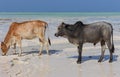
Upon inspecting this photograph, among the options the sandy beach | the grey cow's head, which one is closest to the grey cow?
the grey cow's head

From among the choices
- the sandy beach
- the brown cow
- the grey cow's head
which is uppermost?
the grey cow's head

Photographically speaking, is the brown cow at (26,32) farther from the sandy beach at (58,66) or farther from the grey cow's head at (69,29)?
the grey cow's head at (69,29)

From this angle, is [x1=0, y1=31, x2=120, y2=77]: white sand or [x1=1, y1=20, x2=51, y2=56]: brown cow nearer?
[x1=0, y1=31, x2=120, y2=77]: white sand

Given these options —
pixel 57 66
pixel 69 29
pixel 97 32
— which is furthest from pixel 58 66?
pixel 97 32

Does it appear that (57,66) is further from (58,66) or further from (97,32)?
(97,32)

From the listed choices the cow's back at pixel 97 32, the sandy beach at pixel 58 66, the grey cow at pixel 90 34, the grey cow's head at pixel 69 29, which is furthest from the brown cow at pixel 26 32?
the cow's back at pixel 97 32

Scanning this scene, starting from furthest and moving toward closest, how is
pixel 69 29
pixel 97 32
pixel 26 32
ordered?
pixel 26 32 < pixel 69 29 < pixel 97 32

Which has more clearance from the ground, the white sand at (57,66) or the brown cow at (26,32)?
the brown cow at (26,32)

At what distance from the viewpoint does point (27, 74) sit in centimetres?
1025

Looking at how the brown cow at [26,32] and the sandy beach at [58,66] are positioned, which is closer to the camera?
the sandy beach at [58,66]

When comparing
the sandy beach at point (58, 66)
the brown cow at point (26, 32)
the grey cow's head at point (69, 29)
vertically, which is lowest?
the sandy beach at point (58, 66)

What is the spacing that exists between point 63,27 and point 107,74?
2.93m

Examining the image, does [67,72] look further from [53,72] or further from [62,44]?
[62,44]

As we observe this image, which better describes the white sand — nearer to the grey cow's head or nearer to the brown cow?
the brown cow
